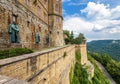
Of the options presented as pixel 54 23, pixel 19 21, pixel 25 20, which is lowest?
pixel 19 21

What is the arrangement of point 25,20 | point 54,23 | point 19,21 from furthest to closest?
point 54,23 → point 25,20 → point 19,21

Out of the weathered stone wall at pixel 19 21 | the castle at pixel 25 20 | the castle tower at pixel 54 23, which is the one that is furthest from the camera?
the castle tower at pixel 54 23

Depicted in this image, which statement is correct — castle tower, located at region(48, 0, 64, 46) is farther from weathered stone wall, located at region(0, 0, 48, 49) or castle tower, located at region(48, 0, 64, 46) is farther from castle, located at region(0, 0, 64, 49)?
weathered stone wall, located at region(0, 0, 48, 49)

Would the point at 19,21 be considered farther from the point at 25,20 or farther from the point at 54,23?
the point at 54,23

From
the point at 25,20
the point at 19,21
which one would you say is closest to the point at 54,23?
the point at 25,20

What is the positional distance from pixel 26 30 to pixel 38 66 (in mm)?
9721

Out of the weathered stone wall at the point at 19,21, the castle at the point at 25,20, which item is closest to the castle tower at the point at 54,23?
the castle at the point at 25,20

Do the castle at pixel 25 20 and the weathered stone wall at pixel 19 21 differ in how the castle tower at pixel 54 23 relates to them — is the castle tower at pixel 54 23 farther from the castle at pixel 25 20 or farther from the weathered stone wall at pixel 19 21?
the weathered stone wall at pixel 19 21

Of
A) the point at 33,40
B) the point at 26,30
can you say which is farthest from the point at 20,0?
the point at 33,40

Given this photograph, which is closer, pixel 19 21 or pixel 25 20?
pixel 19 21

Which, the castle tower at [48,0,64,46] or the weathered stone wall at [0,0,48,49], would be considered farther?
the castle tower at [48,0,64,46]

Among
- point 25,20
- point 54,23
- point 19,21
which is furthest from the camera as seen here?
point 54,23

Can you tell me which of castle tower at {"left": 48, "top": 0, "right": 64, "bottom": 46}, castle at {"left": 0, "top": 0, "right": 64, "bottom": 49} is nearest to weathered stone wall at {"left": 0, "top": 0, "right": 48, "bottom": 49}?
castle at {"left": 0, "top": 0, "right": 64, "bottom": 49}

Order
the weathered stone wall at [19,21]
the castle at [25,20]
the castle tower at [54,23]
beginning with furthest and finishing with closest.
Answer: the castle tower at [54,23] < the castle at [25,20] < the weathered stone wall at [19,21]
